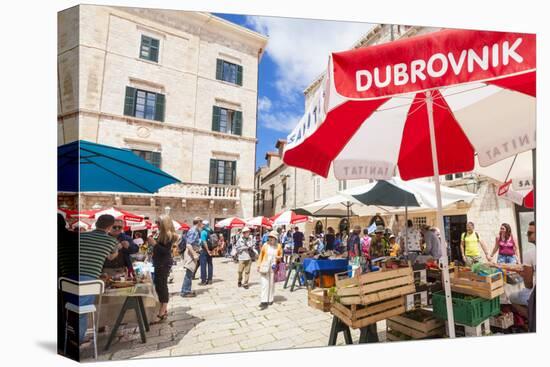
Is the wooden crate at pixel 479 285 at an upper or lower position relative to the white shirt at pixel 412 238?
lower

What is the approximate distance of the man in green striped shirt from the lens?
13.3 ft

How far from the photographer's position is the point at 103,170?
411 centimetres

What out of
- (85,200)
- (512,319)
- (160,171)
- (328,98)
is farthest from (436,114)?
(85,200)

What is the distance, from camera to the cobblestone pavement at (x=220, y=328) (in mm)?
4297

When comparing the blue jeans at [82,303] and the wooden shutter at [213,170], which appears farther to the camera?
the wooden shutter at [213,170]

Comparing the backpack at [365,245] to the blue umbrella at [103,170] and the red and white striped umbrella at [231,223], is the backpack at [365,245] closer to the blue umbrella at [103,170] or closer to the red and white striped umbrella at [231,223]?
the red and white striped umbrella at [231,223]

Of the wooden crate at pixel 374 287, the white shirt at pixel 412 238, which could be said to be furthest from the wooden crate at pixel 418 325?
the white shirt at pixel 412 238

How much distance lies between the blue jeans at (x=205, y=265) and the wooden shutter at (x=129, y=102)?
2498 mm

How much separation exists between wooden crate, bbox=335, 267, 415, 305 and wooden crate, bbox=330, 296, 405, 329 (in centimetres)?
9

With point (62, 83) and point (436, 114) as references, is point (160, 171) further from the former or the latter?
point (436, 114)

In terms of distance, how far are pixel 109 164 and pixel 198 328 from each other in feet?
8.24

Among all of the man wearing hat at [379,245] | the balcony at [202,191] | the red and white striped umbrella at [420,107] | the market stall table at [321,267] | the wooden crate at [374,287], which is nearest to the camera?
the red and white striped umbrella at [420,107]

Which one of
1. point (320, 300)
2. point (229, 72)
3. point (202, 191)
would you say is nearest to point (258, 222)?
point (202, 191)

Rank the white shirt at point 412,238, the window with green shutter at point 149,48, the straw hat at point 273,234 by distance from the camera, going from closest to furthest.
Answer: the window with green shutter at point 149,48
the straw hat at point 273,234
the white shirt at point 412,238
